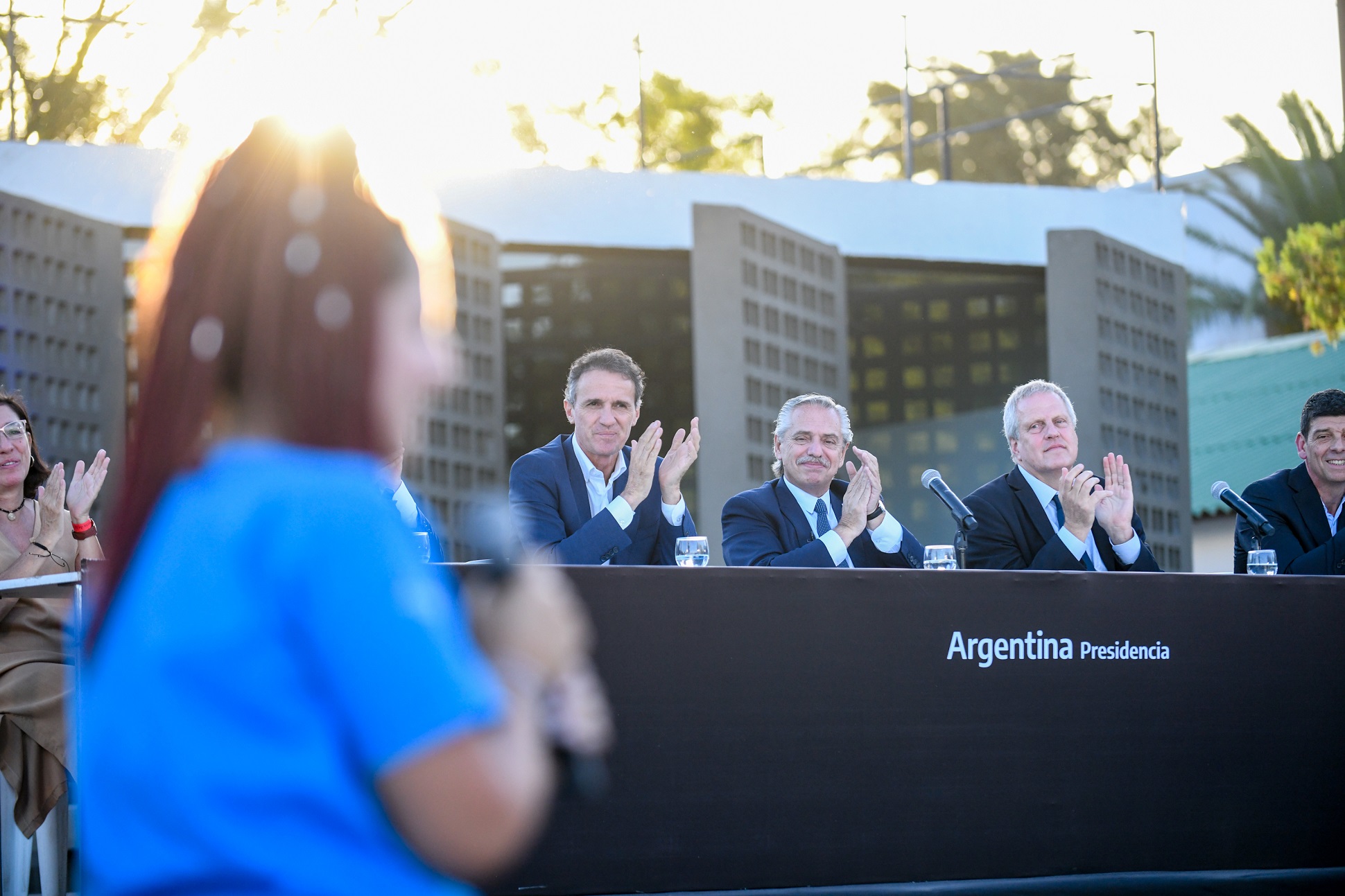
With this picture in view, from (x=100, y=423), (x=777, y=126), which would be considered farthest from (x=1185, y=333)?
(x=100, y=423)

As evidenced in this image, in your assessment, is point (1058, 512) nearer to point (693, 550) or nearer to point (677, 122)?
point (693, 550)

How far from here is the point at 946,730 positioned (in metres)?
3.59

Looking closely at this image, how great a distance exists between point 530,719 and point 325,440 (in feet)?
0.60

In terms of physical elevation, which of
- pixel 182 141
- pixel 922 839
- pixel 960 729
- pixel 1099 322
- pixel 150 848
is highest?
pixel 182 141

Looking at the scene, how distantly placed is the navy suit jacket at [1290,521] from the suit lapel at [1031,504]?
694mm

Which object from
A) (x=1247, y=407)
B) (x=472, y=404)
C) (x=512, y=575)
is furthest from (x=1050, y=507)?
(x=1247, y=407)

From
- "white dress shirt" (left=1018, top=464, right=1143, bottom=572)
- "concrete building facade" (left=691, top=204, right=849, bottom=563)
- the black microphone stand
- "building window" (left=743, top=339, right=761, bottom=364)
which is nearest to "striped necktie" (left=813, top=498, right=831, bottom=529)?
the black microphone stand

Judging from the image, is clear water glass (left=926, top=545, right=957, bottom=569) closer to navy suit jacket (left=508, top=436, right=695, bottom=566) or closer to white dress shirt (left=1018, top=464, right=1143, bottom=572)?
white dress shirt (left=1018, top=464, right=1143, bottom=572)

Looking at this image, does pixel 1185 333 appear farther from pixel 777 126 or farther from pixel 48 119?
pixel 48 119

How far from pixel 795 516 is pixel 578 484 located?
705 mm

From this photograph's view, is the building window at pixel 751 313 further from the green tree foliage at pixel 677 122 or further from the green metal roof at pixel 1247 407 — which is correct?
the green metal roof at pixel 1247 407

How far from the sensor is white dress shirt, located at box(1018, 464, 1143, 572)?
427 centimetres

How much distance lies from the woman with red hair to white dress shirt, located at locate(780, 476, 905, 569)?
3.53 metres

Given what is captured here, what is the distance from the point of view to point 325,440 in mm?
751
